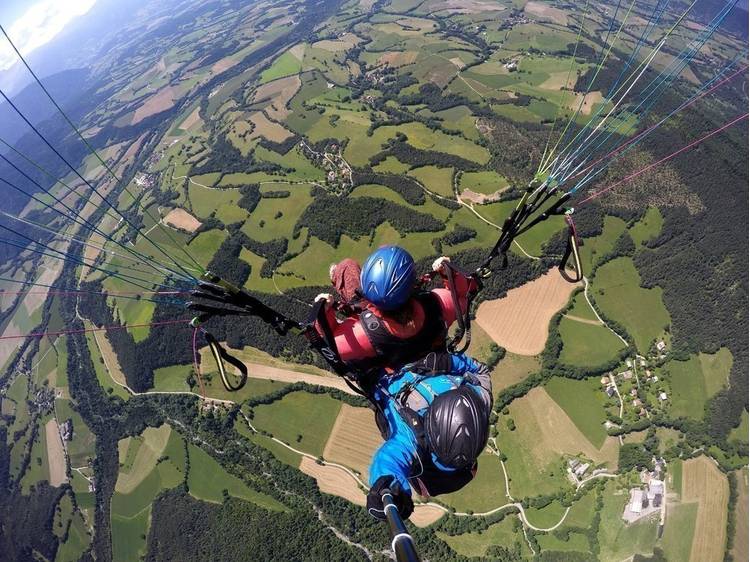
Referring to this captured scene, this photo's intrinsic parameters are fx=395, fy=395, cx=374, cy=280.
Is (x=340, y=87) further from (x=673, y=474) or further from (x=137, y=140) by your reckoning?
(x=673, y=474)

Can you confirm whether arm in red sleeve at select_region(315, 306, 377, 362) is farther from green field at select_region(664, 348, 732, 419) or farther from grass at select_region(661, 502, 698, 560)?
green field at select_region(664, 348, 732, 419)

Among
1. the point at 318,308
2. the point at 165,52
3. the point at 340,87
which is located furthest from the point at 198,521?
the point at 165,52

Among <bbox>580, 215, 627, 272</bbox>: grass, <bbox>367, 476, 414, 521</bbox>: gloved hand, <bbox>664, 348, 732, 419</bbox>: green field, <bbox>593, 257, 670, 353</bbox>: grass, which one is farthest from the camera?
<bbox>580, 215, 627, 272</bbox>: grass

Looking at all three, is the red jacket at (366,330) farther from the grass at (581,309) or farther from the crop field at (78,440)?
the crop field at (78,440)

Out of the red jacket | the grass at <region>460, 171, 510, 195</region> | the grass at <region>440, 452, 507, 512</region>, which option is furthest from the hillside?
the red jacket

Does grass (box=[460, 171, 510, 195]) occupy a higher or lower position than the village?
higher

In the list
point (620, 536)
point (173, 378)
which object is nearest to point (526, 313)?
point (620, 536)
